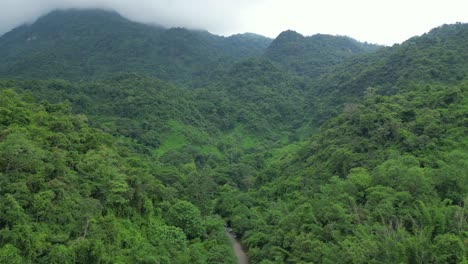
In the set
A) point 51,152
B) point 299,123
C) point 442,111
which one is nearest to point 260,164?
point 299,123

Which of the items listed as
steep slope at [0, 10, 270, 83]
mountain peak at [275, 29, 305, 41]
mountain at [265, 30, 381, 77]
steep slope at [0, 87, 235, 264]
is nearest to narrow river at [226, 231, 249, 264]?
steep slope at [0, 87, 235, 264]

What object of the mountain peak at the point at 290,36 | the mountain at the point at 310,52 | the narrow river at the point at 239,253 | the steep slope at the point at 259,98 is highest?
the mountain peak at the point at 290,36

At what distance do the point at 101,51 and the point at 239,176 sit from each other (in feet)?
354

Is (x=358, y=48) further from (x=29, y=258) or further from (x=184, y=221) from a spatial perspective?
(x=29, y=258)

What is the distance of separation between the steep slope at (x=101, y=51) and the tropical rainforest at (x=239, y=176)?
43.4m

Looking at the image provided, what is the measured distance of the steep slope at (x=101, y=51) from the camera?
129 meters

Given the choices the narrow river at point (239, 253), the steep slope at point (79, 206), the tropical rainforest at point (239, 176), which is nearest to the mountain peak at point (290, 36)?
the tropical rainforest at point (239, 176)

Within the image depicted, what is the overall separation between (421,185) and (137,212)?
68.5 ft

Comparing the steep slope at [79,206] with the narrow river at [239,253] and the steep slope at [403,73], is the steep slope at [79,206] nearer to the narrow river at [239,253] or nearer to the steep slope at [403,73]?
the narrow river at [239,253]

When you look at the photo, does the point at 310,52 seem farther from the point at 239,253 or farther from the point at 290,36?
the point at 239,253

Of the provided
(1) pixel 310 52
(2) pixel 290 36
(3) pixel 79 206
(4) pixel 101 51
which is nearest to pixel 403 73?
(3) pixel 79 206

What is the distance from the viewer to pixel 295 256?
1166 inches

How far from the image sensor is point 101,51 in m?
153

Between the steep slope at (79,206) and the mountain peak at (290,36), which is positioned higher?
the mountain peak at (290,36)
